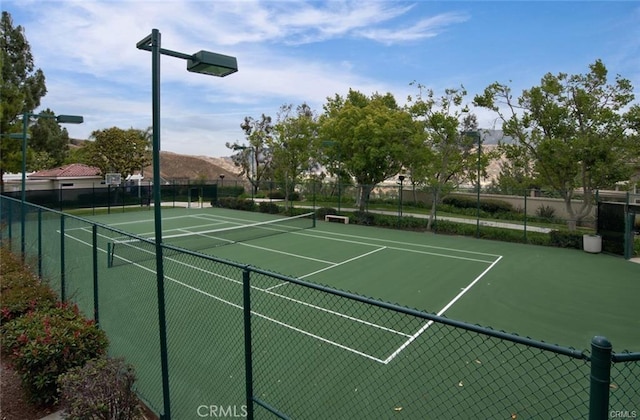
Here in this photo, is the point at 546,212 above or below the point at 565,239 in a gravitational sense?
above

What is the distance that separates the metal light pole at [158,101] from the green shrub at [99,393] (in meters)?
0.36

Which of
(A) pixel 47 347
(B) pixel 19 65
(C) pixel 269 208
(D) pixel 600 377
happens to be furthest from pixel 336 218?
(B) pixel 19 65

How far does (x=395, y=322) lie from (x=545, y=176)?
14.0 m

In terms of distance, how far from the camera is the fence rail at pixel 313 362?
483cm

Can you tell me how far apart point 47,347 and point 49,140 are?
3709 cm

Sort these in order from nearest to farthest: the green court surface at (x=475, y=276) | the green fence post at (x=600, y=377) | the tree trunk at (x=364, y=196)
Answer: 1. the green fence post at (x=600, y=377)
2. the green court surface at (x=475, y=276)
3. the tree trunk at (x=364, y=196)

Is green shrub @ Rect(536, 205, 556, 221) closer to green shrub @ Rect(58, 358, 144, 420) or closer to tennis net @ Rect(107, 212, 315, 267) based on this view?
tennis net @ Rect(107, 212, 315, 267)

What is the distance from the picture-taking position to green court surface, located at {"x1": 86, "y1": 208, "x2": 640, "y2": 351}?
830cm

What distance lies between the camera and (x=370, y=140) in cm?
2347

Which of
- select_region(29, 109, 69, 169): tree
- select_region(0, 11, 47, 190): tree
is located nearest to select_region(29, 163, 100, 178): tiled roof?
select_region(29, 109, 69, 169): tree

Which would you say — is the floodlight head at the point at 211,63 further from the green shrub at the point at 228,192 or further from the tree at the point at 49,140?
the green shrub at the point at 228,192

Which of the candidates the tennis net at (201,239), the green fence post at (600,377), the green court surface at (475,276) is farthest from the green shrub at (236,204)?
the green fence post at (600,377)

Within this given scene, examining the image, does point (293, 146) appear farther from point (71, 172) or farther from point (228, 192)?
point (71, 172)

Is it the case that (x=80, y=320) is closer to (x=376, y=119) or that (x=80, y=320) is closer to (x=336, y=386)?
(x=336, y=386)
